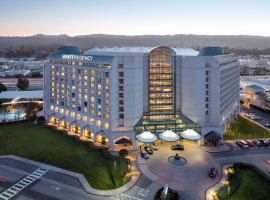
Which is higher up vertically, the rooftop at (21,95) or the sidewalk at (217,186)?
the rooftop at (21,95)

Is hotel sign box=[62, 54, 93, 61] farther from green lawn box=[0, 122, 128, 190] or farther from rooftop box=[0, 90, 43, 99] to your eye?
rooftop box=[0, 90, 43, 99]

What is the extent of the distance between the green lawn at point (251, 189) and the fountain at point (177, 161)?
51.7ft

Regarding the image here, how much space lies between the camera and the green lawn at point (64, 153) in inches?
2694

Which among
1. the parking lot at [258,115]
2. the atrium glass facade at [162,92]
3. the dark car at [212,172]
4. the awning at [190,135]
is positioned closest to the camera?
the dark car at [212,172]

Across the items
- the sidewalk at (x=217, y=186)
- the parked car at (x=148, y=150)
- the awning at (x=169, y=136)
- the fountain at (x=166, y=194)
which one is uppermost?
the awning at (x=169, y=136)

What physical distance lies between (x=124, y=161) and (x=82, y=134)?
2673 centimetres

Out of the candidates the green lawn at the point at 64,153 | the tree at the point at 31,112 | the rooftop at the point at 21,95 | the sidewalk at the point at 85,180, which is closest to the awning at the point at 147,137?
the sidewalk at the point at 85,180

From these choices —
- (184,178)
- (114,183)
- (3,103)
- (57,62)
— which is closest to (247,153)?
(184,178)

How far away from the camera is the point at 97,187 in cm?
6266

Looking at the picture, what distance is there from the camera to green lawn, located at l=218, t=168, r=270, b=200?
58.4 meters

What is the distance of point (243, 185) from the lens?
62969mm

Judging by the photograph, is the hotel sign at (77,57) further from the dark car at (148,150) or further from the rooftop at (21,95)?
the rooftop at (21,95)

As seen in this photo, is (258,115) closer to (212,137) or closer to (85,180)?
(212,137)

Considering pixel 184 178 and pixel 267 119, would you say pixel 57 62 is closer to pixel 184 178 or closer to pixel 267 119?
pixel 184 178
